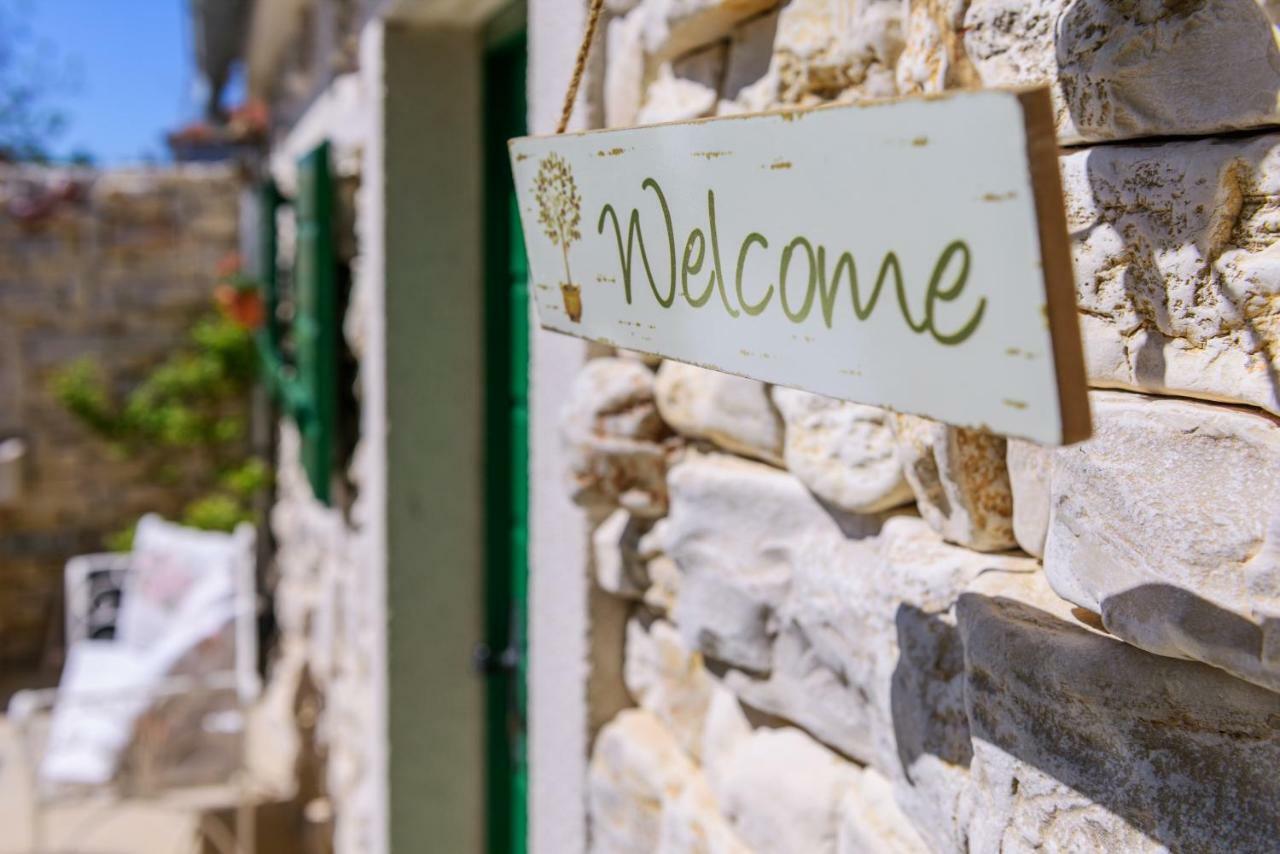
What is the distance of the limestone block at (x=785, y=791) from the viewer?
3.45 ft

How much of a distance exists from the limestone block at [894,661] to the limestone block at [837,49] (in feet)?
1.23

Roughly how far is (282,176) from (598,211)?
469 centimetres

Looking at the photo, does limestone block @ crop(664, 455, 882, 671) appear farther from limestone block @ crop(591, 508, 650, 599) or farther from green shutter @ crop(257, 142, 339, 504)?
green shutter @ crop(257, 142, 339, 504)

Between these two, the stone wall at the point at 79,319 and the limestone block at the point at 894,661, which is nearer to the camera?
the limestone block at the point at 894,661

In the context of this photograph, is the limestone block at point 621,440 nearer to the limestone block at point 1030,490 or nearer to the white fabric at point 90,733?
the limestone block at point 1030,490

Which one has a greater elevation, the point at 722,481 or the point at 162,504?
the point at 722,481

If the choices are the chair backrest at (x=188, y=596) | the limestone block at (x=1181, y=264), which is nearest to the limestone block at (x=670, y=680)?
the limestone block at (x=1181, y=264)

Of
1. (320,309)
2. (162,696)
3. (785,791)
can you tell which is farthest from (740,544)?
(162,696)

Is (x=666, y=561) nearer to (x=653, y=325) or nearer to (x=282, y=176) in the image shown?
(x=653, y=325)

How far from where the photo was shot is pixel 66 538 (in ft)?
21.1

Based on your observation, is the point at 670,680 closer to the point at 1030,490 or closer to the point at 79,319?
the point at 1030,490

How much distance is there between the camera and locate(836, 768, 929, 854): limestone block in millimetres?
947

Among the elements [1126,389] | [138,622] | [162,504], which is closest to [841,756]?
[1126,389]

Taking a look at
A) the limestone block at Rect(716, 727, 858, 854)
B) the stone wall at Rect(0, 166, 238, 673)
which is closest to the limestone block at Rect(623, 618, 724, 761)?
the limestone block at Rect(716, 727, 858, 854)
